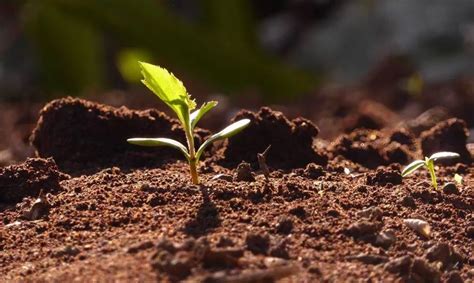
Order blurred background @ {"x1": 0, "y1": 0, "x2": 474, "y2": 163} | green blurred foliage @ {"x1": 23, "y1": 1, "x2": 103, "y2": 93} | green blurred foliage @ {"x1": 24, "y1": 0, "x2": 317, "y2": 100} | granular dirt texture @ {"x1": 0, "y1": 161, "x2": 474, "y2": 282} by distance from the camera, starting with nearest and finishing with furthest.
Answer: granular dirt texture @ {"x1": 0, "y1": 161, "x2": 474, "y2": 282} → blurred background @ {"x1": 0, "y1": 0, "x2": 474, "y2": 163} → green blurred foliage @ {"x1": 24, "y1": 0, "x2": 317, "y2": 100} → green blurred foliage @ {"x1": 23, "y1": 1, "x2": 103, "y2": 93}

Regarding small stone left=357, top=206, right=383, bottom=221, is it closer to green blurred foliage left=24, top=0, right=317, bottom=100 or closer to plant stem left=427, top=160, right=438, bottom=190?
plant stem left=427, top=160, right=438, bottom=190

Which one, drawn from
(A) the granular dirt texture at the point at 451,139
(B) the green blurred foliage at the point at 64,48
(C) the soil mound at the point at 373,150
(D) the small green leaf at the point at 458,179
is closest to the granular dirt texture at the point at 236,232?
(D) the small green leaf at the point at 458,179

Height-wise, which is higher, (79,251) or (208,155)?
(208,155)

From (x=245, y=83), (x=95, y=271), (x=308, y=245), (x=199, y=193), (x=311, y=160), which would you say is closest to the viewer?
(x=95, y=271)

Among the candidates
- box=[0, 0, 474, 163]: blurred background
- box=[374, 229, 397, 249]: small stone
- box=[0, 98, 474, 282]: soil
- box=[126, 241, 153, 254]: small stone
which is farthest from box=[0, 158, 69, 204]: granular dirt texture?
box=[0, 0, 474, 163]: blurred background

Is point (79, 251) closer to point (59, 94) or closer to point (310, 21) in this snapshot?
point (59, 94)

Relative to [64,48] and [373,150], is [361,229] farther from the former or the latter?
[64,48]

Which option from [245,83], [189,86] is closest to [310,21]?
[245,83]

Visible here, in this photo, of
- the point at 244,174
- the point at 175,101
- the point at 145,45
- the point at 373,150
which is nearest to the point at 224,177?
the point at 244,174
